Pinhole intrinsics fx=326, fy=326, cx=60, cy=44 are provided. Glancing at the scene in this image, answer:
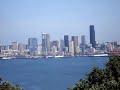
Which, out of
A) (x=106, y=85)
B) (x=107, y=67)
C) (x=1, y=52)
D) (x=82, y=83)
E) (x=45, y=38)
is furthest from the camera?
(x=45, y=38)

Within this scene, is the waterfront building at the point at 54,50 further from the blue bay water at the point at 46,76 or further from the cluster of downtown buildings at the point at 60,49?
the blue bay water at the point at 46,76

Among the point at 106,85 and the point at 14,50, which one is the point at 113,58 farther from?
the point at 14,50

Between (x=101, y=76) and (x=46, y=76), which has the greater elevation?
(x=101, y=76)

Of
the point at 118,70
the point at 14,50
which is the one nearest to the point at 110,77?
the point at 118,70

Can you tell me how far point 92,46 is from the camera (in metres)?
152

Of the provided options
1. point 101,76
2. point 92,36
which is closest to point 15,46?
A: point 92,36

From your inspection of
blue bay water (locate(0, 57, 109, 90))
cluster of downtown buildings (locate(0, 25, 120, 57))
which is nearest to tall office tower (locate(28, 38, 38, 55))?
cluster of downtown buildings (locate(0, 25, 120, 57))

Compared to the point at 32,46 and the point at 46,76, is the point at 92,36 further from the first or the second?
the point at 46,76

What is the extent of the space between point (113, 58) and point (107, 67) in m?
0.49

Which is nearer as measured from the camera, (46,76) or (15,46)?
(46,76)

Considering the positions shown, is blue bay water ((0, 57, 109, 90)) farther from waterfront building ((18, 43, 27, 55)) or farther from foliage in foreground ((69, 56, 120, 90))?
waterfront building ((18, 43, 27, 55))

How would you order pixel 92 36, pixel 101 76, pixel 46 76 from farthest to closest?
pixel 92 36
pixel 46 76
pixel 101 76

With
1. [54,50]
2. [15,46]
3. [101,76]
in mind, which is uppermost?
[15,46]

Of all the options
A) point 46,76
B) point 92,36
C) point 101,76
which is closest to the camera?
point 101,76
